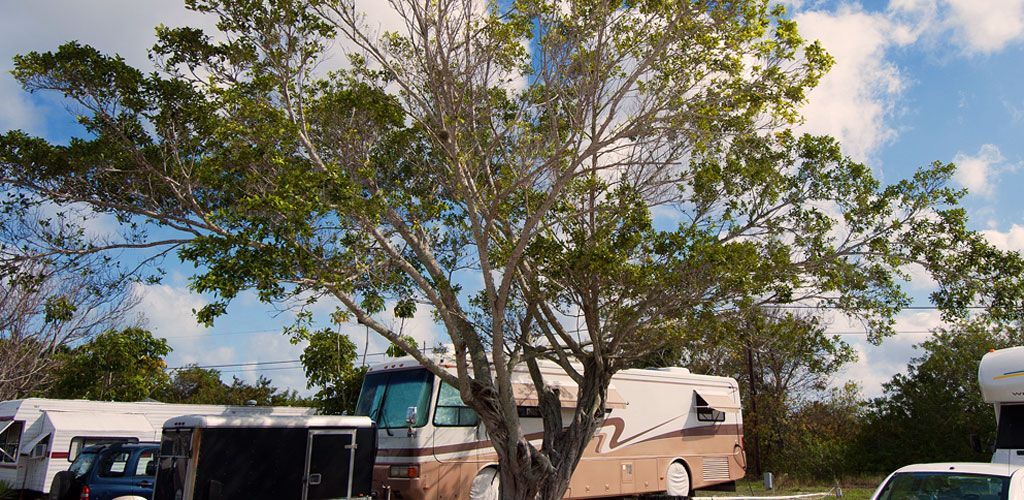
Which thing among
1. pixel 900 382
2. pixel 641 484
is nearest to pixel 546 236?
pixel 641 484

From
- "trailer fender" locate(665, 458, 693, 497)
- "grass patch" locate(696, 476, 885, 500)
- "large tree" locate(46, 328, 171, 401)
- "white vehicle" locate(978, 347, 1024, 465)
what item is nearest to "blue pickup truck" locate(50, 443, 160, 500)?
"large tree" locate(46, 328, 171, 401)

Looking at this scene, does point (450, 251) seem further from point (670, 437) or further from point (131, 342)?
point (131, 342)

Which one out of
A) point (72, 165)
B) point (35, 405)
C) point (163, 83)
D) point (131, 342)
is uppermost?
point (163, 83)

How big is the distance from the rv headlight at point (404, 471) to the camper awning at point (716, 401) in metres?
7.52

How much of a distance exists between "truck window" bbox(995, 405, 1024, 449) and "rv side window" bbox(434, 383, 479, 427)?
A: 8.46 meters

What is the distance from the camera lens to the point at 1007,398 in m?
12.0

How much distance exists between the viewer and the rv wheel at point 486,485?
12930mm

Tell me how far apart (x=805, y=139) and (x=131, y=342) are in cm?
1857

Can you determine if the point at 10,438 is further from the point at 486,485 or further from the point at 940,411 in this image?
the point at 940,411

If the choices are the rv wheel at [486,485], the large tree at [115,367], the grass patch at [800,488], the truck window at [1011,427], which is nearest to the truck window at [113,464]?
the rv wheel at [486,485]

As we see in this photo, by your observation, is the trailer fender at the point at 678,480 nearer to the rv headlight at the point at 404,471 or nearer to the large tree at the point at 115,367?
the rv headlight at the point at 404,471

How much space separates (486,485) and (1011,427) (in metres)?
8.49

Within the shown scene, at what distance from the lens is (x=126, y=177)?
11.9m

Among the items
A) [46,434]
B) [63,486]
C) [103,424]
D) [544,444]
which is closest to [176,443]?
[63,486]
